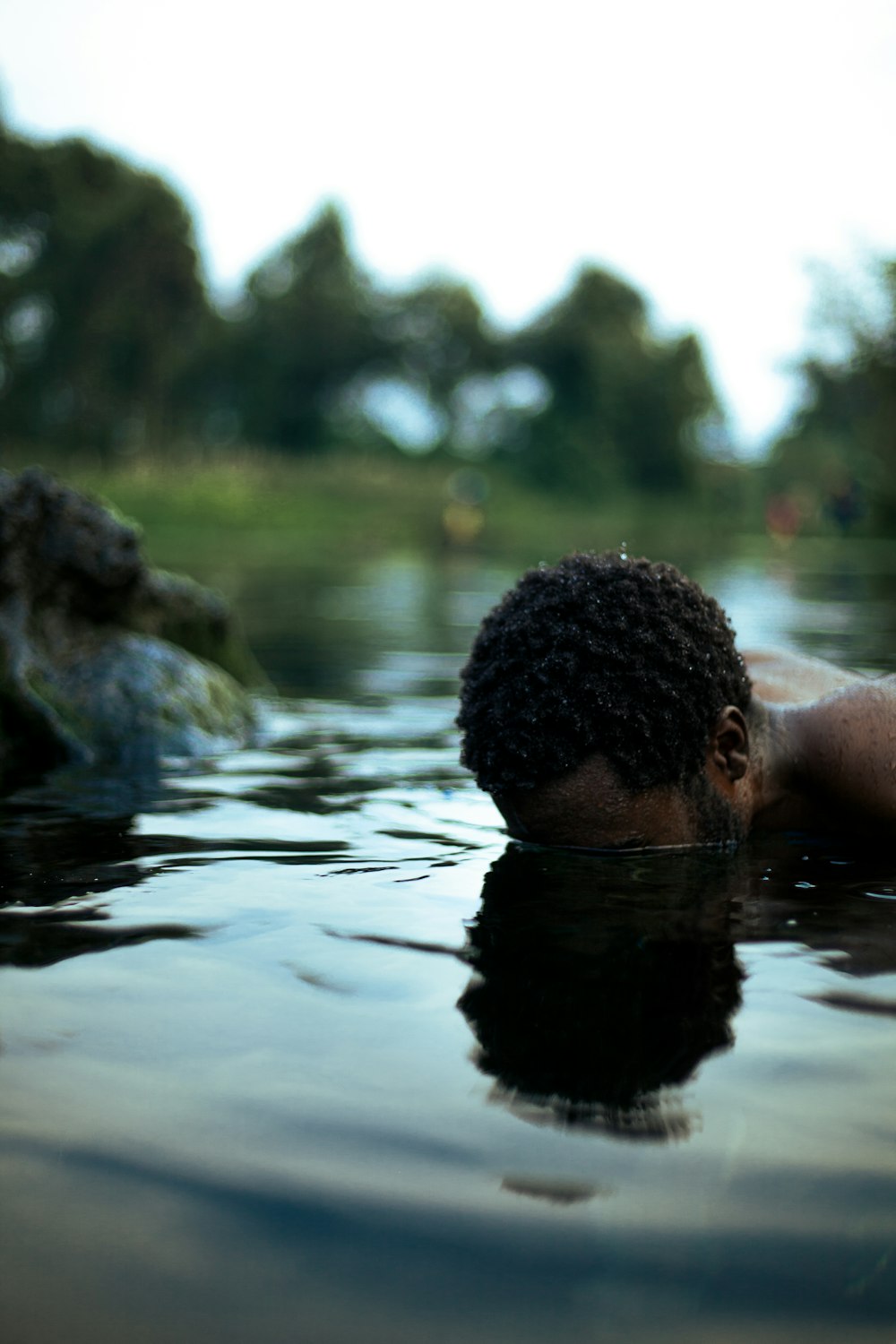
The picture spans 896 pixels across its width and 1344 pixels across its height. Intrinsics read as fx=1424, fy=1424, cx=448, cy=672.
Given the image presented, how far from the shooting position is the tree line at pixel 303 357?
161ft

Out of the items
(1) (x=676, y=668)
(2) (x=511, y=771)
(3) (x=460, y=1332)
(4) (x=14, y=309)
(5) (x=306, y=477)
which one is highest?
(4) (x=14, y=309)

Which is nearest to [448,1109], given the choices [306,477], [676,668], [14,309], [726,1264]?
[726,1264]

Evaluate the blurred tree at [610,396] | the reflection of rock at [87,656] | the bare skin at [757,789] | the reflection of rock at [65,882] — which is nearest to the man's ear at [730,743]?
the bare skin at [757,789]

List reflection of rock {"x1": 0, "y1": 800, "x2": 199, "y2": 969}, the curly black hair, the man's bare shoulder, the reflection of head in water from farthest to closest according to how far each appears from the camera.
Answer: the man's bare shoulder
the curly black hair
reflection of rock {"x1": 0, "y1": 800, "x2": 199, "y2": 969}
the reflection of head in water

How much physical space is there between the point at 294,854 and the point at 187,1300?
7.05ft

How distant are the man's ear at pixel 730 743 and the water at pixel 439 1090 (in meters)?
0.23

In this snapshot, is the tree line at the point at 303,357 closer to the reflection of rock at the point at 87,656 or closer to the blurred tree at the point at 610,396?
the blurred tree at the point at 610,396

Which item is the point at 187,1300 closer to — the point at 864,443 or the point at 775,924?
the point at 775,924

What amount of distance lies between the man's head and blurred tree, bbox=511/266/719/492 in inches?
2417

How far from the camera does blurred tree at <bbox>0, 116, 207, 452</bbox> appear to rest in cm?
4859

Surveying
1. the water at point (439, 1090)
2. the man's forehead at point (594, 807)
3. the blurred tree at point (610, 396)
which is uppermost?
the blurred tree at point (610, 396)

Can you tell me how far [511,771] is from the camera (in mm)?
3539

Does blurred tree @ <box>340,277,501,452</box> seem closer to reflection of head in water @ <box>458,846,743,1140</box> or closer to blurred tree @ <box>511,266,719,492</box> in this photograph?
blurred tree @ <box>511,266,719,492</box>

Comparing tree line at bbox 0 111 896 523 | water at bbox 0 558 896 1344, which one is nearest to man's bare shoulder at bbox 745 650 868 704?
water at bbox 0 558 896 1344
